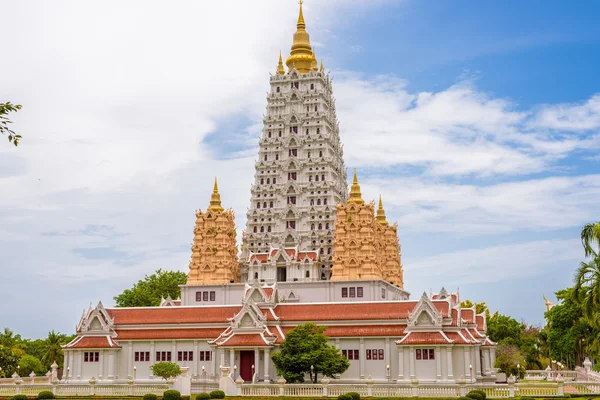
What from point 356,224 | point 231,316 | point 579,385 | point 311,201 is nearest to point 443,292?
point 356,224

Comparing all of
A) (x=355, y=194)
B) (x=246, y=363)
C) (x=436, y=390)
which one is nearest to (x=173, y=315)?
(x=246, y=363)

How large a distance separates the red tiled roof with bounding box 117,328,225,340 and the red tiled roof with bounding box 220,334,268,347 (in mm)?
3502

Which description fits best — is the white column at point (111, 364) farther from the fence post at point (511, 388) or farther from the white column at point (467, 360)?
the fence post at point (511, 388)

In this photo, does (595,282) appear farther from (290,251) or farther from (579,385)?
(290,251)

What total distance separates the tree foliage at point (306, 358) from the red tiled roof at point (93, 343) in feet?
57.0

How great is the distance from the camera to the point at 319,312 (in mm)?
67125

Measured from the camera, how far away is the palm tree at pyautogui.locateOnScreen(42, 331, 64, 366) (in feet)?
281

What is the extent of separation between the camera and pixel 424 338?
61625mm

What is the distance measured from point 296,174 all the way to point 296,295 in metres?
15.5

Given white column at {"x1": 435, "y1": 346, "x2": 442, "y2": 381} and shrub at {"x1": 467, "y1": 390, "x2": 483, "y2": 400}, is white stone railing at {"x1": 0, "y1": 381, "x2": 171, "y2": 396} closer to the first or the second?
shrub at {"x1": 467, "y1": 390, "x2": 483, "y2": 400}

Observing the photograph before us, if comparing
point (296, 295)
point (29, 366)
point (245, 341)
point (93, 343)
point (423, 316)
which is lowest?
point (29, 366)

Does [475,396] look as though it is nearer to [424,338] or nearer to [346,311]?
[424,338]

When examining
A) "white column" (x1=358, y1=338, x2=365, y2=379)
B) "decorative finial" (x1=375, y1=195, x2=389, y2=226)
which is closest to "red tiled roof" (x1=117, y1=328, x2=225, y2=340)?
"white column" (x1=358, y1=338, x2=365, y2=379)

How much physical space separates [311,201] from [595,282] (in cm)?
4771
